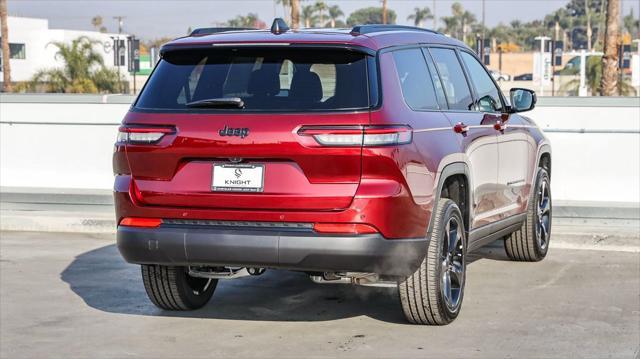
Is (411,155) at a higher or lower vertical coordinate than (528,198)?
higher

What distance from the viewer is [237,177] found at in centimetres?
638

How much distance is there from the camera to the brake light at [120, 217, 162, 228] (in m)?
6.59

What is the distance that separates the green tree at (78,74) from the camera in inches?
2258

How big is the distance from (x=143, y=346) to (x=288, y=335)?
2.88 feet

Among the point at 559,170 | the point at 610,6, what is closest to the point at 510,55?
the point at 610,6

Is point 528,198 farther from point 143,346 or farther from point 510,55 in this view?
point 510,55

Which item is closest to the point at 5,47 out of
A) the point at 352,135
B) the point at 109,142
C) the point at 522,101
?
the point at 109,142

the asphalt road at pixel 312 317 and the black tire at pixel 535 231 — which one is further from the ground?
the black tire at pixel 535 231

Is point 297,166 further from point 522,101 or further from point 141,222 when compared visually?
point 522,101

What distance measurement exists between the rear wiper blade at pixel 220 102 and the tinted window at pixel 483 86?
2.30m

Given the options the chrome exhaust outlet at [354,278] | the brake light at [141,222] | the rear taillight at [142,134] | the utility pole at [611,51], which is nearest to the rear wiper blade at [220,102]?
the rear taillight at [142,134]

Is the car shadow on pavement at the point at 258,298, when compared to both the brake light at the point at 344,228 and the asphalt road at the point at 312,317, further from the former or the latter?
the brake light at the point at 344,228

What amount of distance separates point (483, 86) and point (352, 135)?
2504mm

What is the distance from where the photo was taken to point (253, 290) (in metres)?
8.41
